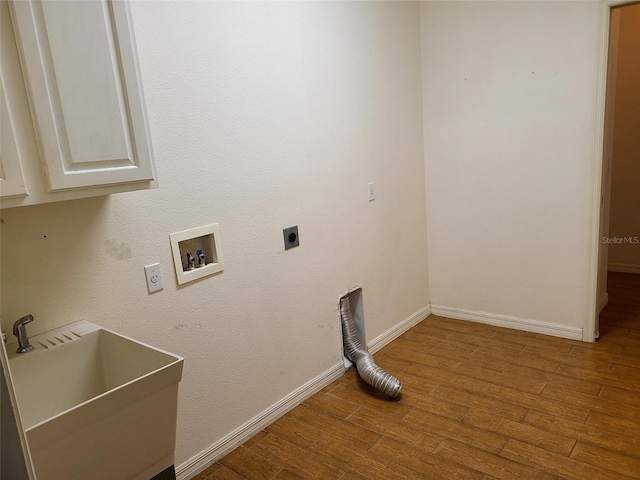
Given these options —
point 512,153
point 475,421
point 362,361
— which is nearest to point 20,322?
point 362,361

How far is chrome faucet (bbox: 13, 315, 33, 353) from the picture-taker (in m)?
1.47

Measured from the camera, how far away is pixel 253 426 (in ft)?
7.86

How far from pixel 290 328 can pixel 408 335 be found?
1247mm

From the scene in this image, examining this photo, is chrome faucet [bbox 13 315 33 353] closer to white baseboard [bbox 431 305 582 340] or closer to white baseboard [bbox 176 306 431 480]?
white baseboard [bbox 176 306 431 480]

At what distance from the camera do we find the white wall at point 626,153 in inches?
159

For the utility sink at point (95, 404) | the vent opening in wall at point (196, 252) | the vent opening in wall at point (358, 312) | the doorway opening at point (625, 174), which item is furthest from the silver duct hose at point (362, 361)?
the doorway opening at point (625, 174)

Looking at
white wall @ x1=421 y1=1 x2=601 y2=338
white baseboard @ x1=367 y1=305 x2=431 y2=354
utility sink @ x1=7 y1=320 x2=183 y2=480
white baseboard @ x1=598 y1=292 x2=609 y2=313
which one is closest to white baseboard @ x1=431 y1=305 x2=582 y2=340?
white wall @ x1=421 y1=1 x2=601 y2=338

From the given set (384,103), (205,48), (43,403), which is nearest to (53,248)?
(43,403)

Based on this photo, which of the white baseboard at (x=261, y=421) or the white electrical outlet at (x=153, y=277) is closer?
the white electrical outlet at (x=153, y=277)

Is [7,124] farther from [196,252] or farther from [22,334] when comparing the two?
[196,252]

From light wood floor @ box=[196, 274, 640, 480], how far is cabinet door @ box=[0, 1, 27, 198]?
156 cm

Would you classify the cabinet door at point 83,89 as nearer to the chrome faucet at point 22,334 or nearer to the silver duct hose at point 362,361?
the chrome faucet at point 22,334

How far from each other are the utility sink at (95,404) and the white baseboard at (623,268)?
4545 millimetres

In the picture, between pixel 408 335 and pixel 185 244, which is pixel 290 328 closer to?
pixel 185 244
